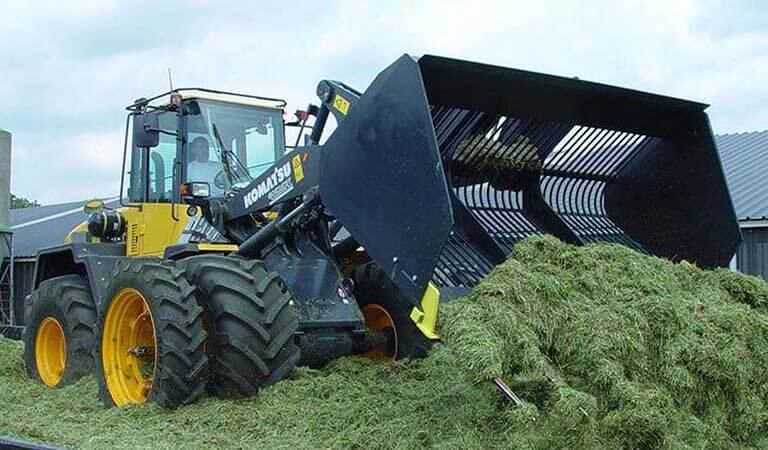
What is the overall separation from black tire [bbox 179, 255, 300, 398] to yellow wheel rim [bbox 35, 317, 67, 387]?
3.04 meters

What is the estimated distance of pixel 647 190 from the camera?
737 centimetres

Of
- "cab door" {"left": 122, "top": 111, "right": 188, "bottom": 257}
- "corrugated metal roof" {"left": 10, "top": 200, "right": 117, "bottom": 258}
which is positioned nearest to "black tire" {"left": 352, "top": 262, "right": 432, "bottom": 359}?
"cab door" {"left": 122, "top": 111, "right": 188, "bottom": 257}

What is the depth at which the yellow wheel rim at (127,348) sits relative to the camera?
21.5ft

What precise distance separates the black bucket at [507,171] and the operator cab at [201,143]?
198cm

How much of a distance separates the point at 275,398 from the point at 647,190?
3.46 m

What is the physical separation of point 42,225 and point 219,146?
23.9m

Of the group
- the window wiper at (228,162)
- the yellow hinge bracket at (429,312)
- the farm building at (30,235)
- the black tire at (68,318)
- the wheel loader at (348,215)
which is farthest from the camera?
the farm building at (30,235)

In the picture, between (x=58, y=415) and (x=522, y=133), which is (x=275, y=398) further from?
(x=522, y=133)

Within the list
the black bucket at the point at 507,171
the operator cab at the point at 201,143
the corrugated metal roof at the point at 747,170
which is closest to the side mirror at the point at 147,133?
the operator cab at the point at 201,143

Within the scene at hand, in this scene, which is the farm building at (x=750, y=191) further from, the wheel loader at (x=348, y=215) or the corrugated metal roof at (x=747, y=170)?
the wheel loader at (x=348, y=215)

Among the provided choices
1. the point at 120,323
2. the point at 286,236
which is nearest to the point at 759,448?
the point at 286,236

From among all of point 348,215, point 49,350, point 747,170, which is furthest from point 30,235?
point 348,215

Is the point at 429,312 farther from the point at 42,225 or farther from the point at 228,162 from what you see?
the point at 42,225

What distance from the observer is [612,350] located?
477cm
